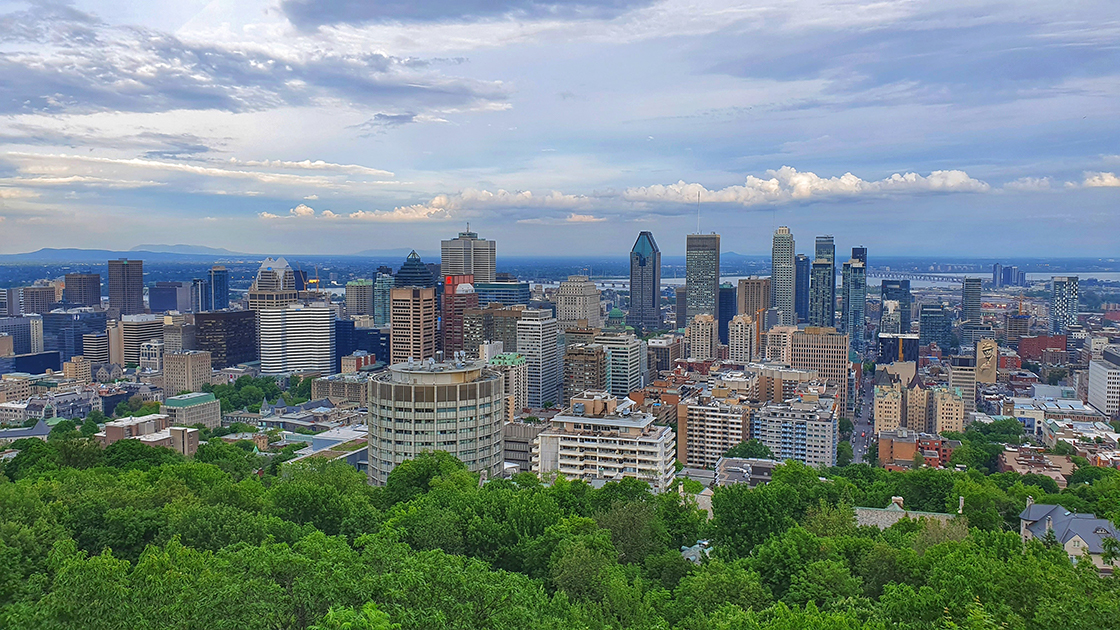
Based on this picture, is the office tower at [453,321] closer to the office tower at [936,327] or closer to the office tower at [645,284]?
the office tower at [645,284]

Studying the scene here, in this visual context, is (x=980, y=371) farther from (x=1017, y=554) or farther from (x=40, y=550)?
(x=40, y=550)

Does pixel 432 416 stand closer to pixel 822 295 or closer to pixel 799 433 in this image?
pixel 799 433

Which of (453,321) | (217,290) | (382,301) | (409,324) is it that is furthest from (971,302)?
(217,290)

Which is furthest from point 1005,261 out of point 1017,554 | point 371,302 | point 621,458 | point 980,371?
point 1017,554

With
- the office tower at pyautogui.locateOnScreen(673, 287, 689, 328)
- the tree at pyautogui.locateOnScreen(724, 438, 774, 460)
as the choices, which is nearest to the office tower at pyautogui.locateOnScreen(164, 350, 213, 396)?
the tree at pyautogui.locateOnScreen(724, 438, 774, 460)

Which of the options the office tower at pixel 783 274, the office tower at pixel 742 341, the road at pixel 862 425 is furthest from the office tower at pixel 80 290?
the road at pixel 862 425
